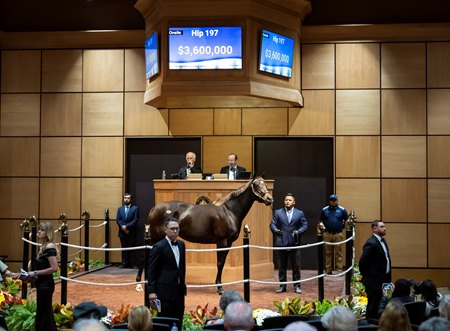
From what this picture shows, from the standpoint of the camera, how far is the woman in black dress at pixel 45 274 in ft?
25.3

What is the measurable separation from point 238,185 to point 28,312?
14.8ft

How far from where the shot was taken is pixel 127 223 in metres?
15.3

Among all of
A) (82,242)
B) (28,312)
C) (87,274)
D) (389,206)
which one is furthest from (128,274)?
(389,206)

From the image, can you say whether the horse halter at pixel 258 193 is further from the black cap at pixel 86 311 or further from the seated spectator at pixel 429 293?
the black cap at pixel 86 311

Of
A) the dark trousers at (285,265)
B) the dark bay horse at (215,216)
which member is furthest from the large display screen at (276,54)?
the dark trousers at (285,265)

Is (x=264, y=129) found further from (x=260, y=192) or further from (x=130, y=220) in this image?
(x=260, y=192)

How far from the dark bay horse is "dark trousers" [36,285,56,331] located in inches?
145

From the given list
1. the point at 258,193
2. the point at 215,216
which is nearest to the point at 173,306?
the point at 215,216

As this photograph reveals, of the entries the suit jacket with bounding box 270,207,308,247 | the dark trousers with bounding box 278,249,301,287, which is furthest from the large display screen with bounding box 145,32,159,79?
the dark trousers with bounding box 278,249,301,287

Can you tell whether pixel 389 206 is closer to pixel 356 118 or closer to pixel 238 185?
pixel 356 118

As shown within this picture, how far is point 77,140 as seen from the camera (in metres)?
16.2

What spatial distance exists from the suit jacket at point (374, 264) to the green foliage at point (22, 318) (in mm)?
4277

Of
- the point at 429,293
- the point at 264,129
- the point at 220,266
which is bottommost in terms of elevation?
the point at 220,266

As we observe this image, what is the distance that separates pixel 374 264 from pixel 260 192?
2870 millimetres
